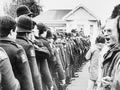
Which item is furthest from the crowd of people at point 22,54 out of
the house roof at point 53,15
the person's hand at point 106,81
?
the house roof at point 53,15

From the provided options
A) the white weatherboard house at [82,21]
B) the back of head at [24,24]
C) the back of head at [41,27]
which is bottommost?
the white weatherboard house at [82,21]

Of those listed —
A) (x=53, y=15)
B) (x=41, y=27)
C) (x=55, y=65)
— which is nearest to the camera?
(x=41, y=27)

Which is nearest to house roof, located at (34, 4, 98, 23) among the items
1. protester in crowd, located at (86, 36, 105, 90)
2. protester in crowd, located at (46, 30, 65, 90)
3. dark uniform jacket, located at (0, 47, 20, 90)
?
protester in crowd, located at (86, 36, 105, 90)

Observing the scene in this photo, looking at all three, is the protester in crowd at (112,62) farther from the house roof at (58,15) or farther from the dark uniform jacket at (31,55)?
the house roof at (58,15)

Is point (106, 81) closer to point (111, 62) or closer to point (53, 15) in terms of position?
point (111, 62)

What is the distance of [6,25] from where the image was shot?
358cm

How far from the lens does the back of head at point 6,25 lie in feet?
11.7

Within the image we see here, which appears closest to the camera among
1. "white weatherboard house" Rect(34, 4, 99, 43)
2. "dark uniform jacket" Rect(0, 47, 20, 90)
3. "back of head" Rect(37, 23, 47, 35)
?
"dark uniform jacket" Rect(0, 47, 20, 90)

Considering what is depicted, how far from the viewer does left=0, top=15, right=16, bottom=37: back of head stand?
3.57 metres

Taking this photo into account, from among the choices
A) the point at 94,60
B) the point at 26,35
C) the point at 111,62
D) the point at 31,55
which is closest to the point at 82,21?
the point at 94,60

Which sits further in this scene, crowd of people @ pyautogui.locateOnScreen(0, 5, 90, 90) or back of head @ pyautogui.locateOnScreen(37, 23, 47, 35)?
back of head @ pyautogui.locateOnScreen(37, 23, 47, 35)

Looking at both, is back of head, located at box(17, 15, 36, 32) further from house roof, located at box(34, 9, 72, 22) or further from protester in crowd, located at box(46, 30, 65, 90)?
house roof, located at box(34, 9, 72, 22)

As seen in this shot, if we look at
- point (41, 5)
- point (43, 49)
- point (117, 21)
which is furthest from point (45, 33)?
point (41, 5)

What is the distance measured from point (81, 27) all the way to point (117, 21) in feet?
153
